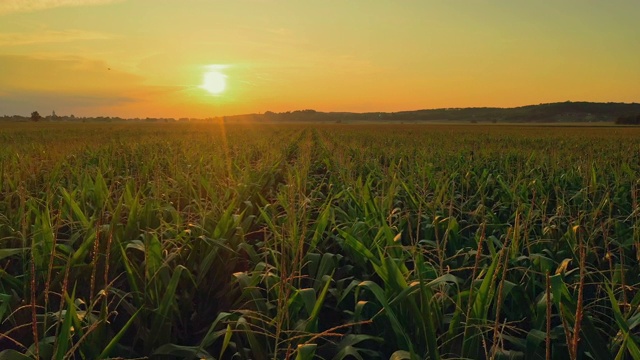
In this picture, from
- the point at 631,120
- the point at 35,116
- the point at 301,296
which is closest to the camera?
the point at 301,296

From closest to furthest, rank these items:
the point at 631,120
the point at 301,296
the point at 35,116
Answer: the point at 301,296 < the point at 631,120 < the point at 35,116

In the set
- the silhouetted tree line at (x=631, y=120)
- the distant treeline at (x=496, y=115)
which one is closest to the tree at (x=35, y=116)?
the distant treeline at (x=496, y=115)

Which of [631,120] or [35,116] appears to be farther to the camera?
[35,116]

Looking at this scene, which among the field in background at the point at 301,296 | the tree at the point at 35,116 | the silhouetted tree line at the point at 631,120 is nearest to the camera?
the field in background at the point at 301,296

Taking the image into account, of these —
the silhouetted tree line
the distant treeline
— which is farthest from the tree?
the silhouetted tree line

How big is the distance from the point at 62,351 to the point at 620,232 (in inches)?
160

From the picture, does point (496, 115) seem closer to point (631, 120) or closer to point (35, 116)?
point (631, 120)

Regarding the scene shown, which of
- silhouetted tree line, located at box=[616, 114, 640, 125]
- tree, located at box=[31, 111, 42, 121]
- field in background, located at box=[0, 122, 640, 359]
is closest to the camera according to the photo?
field in background, located at box=[0, 122, 640, 359]

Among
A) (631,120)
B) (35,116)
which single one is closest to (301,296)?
(631,120)

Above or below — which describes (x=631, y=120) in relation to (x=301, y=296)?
below

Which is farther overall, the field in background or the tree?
the tree

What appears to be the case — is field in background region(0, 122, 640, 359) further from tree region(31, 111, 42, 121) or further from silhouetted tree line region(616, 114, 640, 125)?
tree region(31, 111, 42, 121)

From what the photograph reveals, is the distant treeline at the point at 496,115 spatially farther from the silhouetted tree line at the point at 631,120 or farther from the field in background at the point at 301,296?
the field in background at the point at 301,296

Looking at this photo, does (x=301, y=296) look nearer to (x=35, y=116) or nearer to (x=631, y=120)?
(x=631, y=120)
